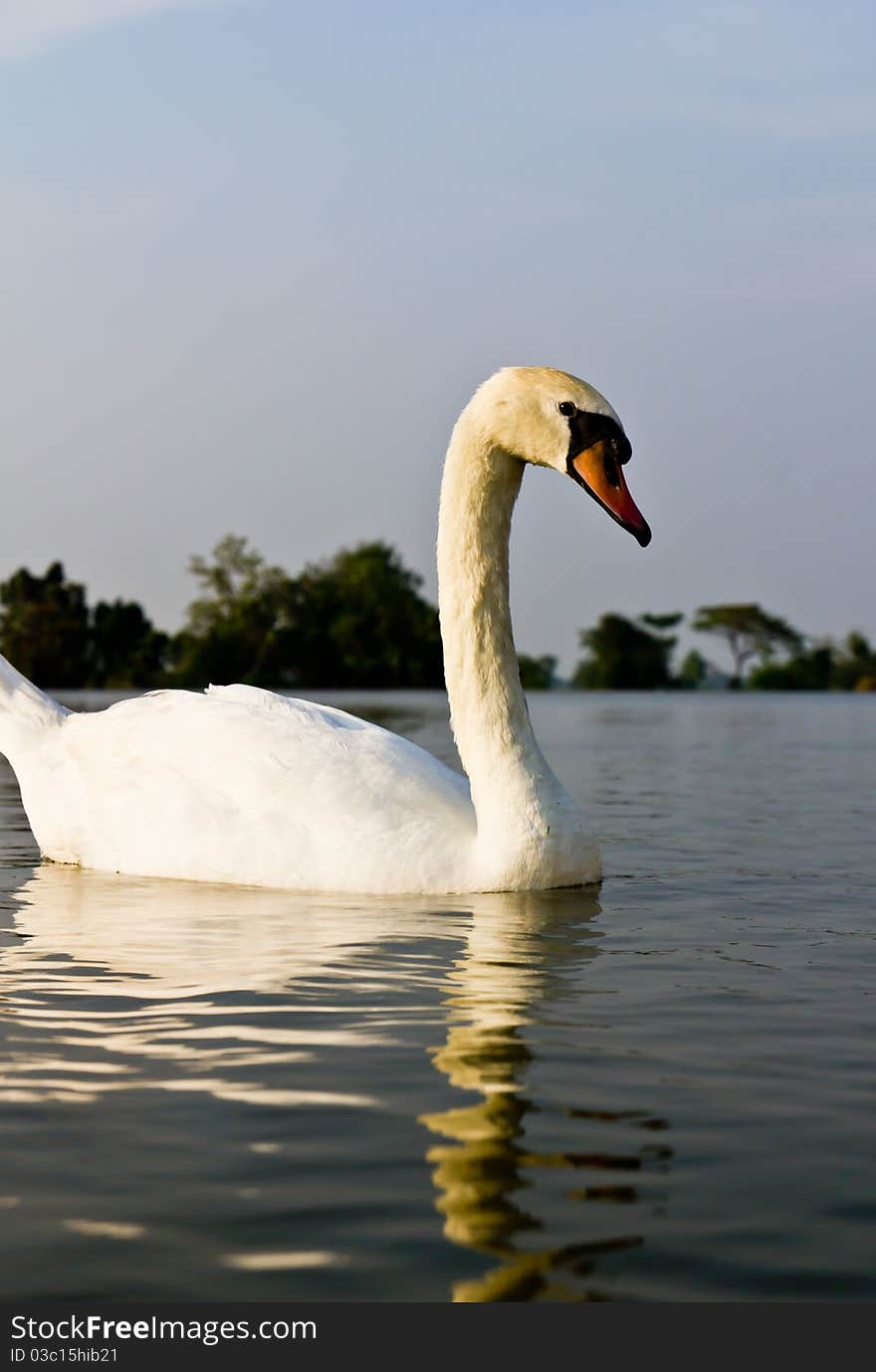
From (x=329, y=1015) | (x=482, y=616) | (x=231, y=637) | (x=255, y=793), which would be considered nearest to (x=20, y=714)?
(x=255, y=793)

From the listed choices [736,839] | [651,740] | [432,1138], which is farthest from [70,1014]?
[651,740]

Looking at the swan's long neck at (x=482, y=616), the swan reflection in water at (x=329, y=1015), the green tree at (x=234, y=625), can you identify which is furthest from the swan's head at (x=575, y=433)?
the green tree at (x=234, y=625)

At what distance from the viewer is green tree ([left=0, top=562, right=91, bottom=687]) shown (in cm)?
11869

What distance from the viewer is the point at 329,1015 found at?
5527 mm

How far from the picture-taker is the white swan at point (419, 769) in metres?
7.93

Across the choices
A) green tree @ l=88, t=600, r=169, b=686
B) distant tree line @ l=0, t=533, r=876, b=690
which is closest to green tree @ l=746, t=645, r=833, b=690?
distant tree line @ l=0, t=533, r=876, b=690

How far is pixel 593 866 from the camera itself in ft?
27.9

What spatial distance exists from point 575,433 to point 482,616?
1044mm

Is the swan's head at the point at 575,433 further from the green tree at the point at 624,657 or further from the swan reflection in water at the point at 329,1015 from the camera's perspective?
the green tree at the point at 624,657

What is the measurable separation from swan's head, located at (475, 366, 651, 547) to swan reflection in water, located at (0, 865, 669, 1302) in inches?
72.0

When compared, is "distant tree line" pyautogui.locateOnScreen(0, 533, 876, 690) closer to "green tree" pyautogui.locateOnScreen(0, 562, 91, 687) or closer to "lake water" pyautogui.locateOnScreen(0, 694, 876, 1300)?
"green tree" pyautogui.locateOnScreen(0, 562, 91, 687)

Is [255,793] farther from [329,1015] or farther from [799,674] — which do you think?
[799,674]

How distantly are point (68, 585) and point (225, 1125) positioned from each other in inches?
4839

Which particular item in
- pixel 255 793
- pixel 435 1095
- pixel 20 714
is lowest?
pixel 435 1095
